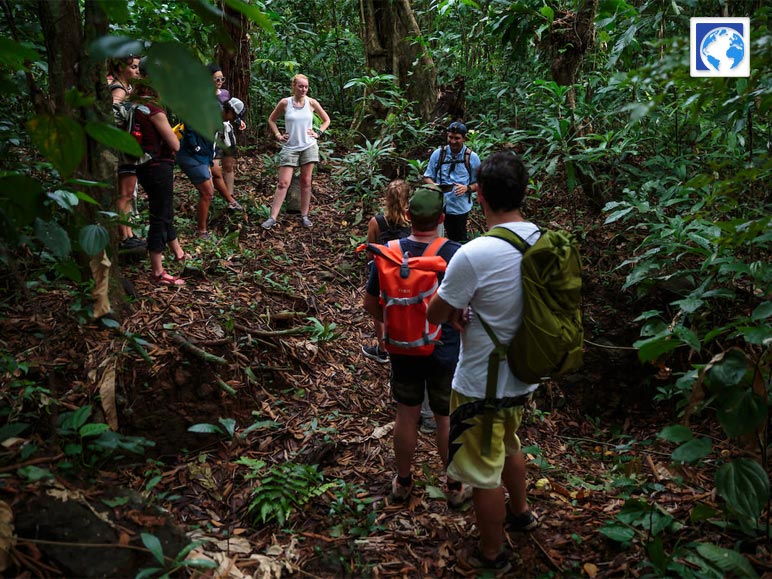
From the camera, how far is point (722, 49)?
408 cm

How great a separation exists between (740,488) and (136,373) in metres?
3.59

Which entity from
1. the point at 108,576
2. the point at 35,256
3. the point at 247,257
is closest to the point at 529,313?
the point at 108,576

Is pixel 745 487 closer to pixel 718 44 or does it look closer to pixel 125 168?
pixel 718 44

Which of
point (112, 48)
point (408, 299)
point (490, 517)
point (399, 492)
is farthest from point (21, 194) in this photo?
point (399, 492)

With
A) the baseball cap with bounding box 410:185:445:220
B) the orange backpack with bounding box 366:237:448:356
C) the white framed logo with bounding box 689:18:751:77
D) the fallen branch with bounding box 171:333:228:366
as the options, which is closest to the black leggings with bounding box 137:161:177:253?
the fallen branch with bounding box 171:333:228:366

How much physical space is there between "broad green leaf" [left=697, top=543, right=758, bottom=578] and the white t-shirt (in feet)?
3.67

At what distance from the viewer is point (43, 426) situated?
3293 mm

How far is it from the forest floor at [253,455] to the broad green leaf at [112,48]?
7.54 feet

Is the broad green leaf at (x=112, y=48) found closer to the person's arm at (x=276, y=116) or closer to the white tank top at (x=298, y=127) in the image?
the white tank top at (x=298, y=127)

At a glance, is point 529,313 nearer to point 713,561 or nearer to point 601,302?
point 713,561

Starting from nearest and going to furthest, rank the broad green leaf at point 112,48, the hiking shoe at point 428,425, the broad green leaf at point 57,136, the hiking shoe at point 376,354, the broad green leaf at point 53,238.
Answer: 1. the broad green leaf at point 112,48
2. the broad green leaf at point 57,136
3. the broad green leaf at point 53,238
4. the hiking shoe at point 428,425
5. the hiking shoe at point 376,354

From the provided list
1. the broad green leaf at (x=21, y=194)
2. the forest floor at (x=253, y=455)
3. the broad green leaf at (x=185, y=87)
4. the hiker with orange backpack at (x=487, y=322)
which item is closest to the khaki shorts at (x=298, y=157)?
the forest floor at (x=253, y=455)

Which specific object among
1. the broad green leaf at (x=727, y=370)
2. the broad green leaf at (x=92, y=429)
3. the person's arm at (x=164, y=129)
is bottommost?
the broad green leaf at (x=92, y=429)

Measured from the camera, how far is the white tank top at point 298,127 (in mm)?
7910
